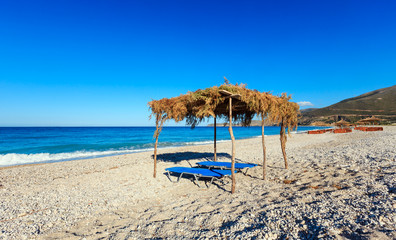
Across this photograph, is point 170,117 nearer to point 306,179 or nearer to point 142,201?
point 142,201

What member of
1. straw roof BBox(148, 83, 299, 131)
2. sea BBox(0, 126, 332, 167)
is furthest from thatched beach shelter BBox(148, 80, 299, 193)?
sea BBox(0, 126, 332, 167)

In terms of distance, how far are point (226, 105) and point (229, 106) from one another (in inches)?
54.9

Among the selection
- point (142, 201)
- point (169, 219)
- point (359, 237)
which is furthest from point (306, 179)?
point (142, 201)

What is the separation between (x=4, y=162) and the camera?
14.1 meters

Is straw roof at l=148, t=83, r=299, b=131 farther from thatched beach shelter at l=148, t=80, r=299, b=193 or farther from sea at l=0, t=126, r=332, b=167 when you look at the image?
sea at l=0, t=126, r=332, b=167

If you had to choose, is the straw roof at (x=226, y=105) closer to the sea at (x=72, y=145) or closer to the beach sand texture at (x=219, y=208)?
the beach sand texture at (x=219, y=208)

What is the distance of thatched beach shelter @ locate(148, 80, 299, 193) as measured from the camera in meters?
5.48

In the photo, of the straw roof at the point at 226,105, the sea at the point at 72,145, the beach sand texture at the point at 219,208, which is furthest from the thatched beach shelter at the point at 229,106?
the sea at the point at 72,145

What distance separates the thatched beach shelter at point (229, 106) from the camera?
5478 mm

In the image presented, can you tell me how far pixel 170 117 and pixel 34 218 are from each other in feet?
14.0

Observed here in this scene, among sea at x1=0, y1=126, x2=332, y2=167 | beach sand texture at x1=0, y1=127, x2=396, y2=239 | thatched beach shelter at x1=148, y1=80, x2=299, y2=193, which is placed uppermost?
thatched beach shelter at x1=148, y1=80, x2=299, y2=193

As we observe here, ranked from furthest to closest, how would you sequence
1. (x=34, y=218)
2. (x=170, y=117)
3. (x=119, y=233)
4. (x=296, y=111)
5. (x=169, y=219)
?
(x=296, y=111) < (x=170, y=117) < (x=34, y=218) < (x=169, y=219) < (x=119, y=233)

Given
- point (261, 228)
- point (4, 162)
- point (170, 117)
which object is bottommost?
point (4, 162)

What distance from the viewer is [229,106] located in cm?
565
